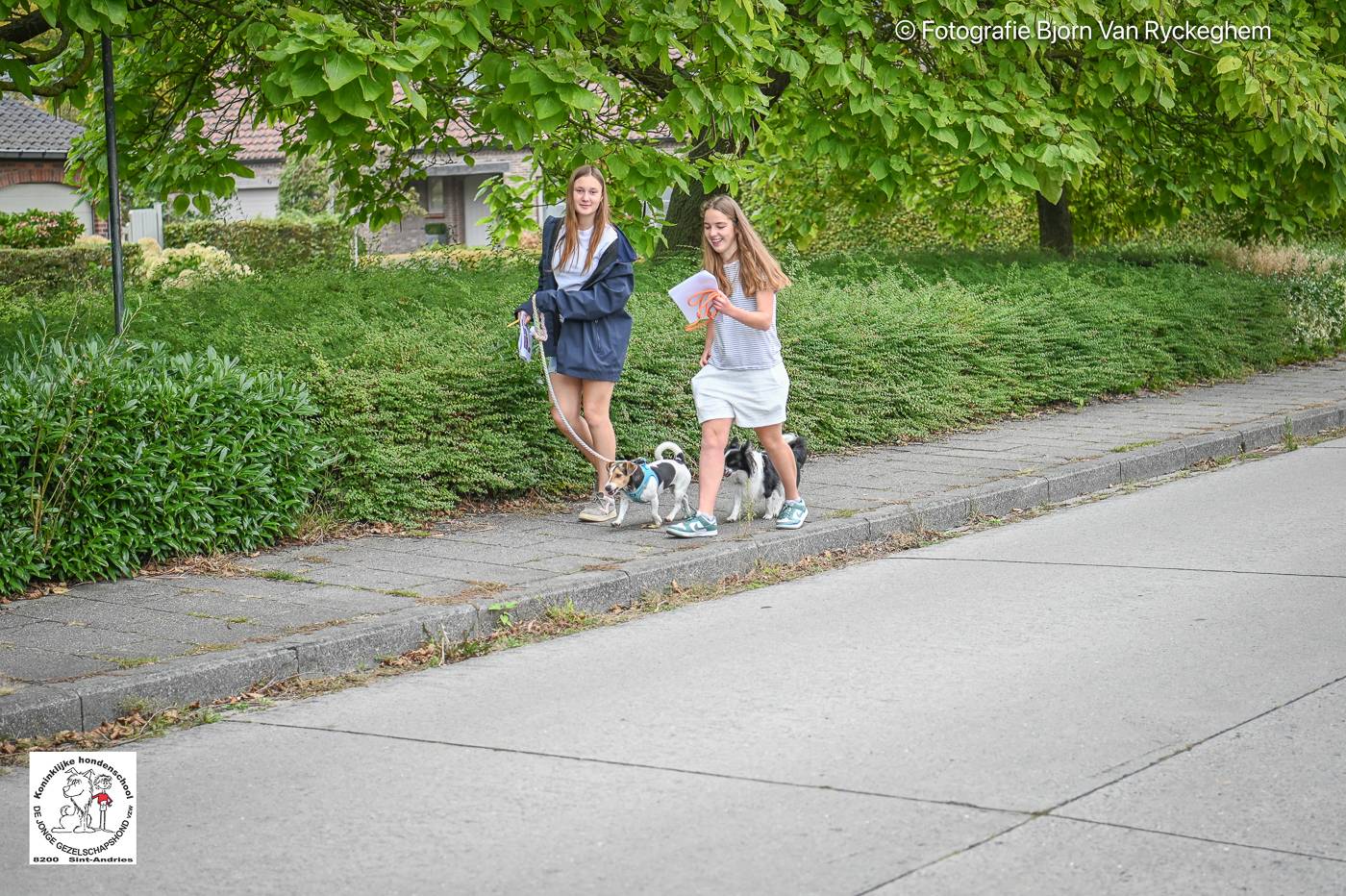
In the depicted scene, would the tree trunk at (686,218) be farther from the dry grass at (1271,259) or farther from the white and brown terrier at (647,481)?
the white and brown terrier at (647,481)

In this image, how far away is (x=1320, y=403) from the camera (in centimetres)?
1355

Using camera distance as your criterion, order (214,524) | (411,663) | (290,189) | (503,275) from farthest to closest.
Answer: (290,189) < (503,275) < (214,524) < (411,663)

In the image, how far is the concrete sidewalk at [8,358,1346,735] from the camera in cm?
563

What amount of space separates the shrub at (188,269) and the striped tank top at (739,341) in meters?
6.34

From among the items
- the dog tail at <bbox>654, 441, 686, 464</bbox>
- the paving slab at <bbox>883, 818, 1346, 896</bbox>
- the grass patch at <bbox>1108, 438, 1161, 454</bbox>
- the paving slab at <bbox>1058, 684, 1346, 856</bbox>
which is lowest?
the paving slab at <bbox>883, 818, 1346, 896</bbox>

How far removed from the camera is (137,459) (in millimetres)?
7109

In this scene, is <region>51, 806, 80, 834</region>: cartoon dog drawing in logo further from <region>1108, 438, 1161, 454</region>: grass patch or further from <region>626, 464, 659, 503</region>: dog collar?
<region>1108, 438, 1161, 454</region>: grass patch

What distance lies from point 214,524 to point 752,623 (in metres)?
2.71

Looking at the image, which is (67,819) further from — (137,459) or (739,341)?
(739,341)

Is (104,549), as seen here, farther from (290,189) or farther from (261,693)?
(290,189)

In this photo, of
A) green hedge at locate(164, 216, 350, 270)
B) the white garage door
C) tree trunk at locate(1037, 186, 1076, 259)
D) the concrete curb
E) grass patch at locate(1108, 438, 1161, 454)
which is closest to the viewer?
the concrete curb

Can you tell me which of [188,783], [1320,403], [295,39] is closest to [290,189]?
[1320,403]

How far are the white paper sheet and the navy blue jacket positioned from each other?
14.1 inches

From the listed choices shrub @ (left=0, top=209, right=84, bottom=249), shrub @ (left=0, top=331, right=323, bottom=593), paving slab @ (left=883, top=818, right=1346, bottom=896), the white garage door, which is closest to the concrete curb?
shrub @ (left=0, top=331, right=323, bottom=593)
